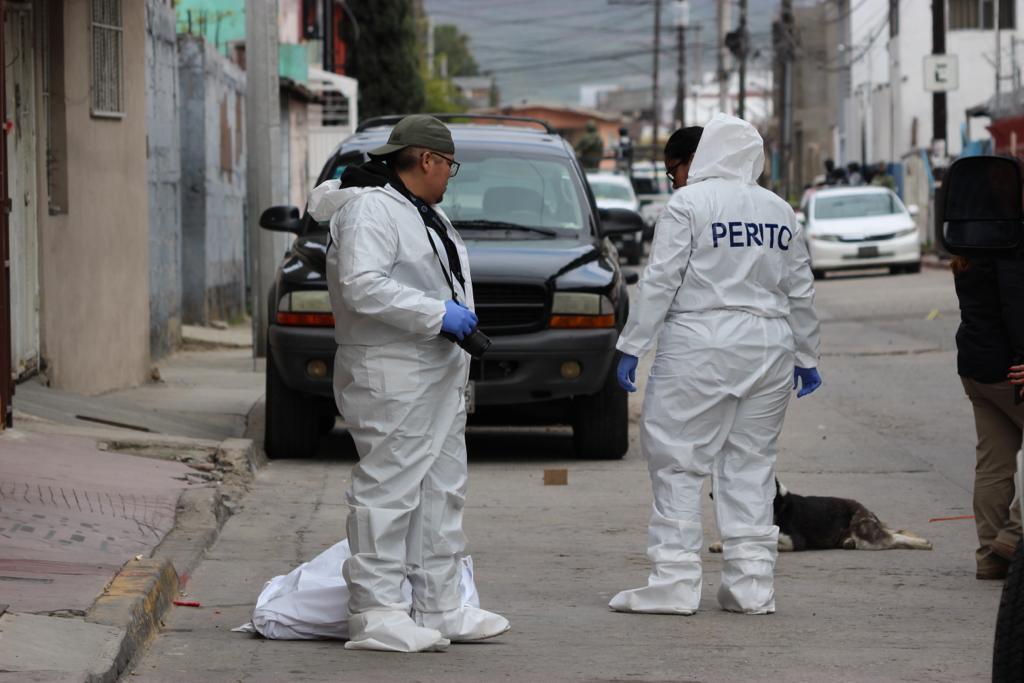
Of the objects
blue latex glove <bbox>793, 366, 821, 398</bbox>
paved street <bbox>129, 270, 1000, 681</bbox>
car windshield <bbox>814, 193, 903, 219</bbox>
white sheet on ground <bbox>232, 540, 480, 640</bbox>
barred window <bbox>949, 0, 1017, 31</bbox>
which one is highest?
barred window <bbox>949, 0, 1017, 31</bbox>

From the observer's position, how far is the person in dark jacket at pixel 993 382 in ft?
22.8

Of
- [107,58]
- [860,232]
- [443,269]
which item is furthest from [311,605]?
[860,232]

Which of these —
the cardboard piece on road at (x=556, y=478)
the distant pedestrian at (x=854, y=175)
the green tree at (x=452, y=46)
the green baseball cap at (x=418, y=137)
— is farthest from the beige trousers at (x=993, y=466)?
the green tree at (x=452, y=46)

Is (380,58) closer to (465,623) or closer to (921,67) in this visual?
(921,67)

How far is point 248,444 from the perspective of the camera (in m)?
10.6

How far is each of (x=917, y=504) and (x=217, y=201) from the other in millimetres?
12576

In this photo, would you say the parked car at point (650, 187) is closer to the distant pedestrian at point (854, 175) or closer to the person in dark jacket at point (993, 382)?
the distant pedestrian at point (854, 175)

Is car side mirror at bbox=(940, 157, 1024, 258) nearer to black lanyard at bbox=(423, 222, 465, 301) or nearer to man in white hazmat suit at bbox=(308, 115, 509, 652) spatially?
man in white hazmat suit at bbox=(308, 115, 509, 652)

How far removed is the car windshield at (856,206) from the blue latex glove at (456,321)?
26433 millimetres

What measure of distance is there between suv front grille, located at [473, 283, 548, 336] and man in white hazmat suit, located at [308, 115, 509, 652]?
4.13m

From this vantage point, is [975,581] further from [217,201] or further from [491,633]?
[217,201]

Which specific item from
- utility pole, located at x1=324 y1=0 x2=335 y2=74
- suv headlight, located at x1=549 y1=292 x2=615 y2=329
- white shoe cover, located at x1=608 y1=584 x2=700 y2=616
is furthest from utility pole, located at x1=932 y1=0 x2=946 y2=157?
white shoe cover, located at x1=608 y1=584 x2=700 y2=616

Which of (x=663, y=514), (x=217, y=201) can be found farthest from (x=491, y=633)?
(x=217, y=201)

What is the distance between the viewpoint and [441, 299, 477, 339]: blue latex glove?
19.8 feet
